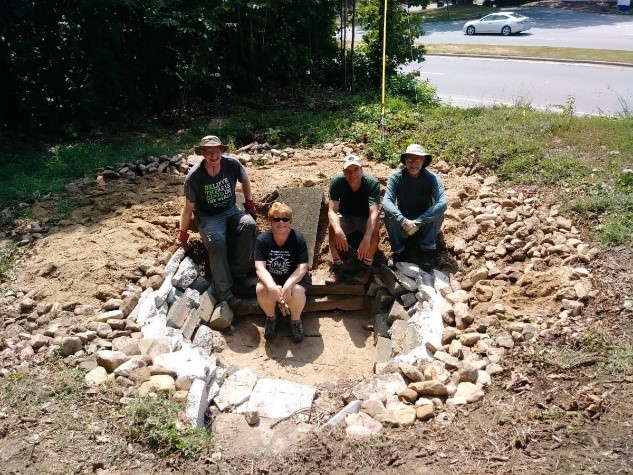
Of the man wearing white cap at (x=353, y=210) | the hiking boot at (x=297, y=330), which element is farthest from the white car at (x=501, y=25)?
the hiking boot at (x=297, y=330)

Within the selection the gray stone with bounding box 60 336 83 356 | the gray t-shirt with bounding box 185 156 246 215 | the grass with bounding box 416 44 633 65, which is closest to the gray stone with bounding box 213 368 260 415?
the gray stone with bounding box 60 336 83 356

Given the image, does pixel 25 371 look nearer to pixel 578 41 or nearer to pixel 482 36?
pixel 578 41

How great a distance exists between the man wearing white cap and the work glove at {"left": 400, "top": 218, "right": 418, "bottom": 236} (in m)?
0.29

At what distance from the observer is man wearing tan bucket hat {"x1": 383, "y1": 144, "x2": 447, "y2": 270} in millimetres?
5523

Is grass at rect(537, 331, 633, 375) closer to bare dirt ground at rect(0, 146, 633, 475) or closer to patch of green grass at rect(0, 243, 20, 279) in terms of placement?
bare dirt ground at rect(0, 146, 633, 475)

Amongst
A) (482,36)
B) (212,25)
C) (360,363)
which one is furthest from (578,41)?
(360,363)

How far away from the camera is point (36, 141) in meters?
8.92

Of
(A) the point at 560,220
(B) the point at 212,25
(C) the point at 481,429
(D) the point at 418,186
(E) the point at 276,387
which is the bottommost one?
(E) the point at 276,387

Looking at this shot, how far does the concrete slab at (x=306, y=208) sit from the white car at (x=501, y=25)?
19497mm

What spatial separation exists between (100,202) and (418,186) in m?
3.63

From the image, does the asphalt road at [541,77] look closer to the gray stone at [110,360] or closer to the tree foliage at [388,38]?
the tree foliage at [388,38]

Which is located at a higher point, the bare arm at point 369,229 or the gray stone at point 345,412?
the bare arm at point 369,229

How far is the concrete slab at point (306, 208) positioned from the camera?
6289mm

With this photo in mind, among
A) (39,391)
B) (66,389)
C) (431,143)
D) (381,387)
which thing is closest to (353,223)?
(381,387)
